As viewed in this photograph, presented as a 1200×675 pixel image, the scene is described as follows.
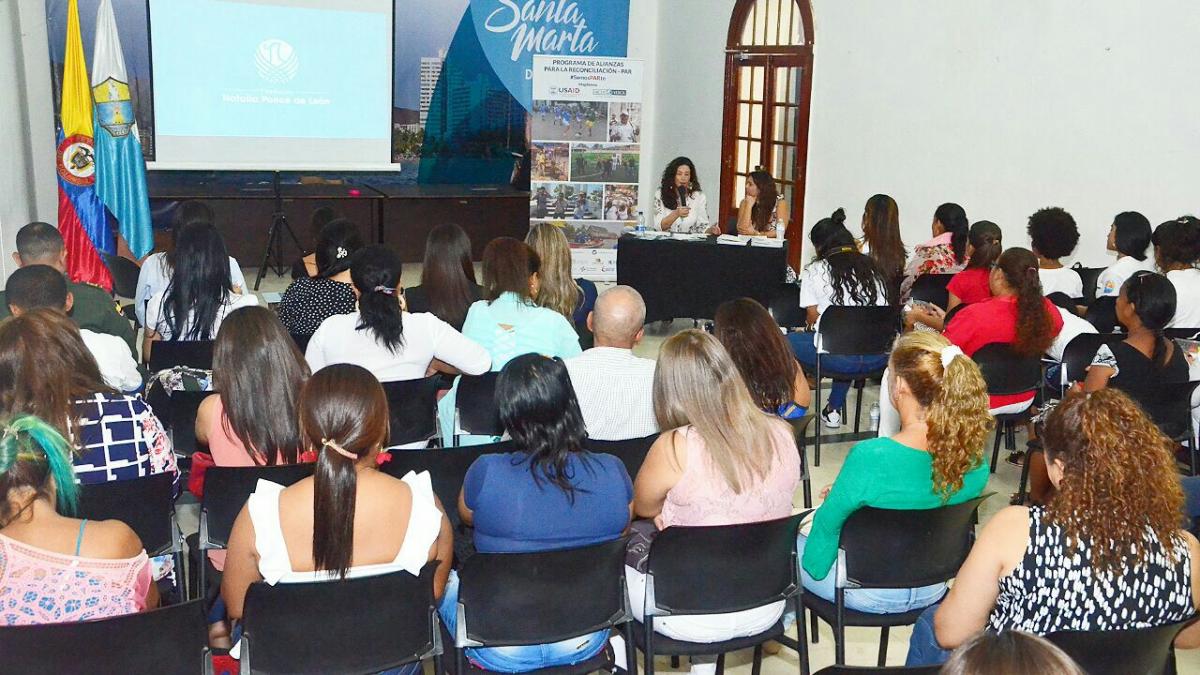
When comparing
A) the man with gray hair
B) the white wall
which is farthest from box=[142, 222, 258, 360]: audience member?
the white wall

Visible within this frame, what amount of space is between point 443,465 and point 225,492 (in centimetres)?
62

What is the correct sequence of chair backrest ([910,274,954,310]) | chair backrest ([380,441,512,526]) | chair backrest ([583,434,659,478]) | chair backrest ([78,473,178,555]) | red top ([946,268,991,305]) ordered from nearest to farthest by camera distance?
chair backrest ([78,473,178,555])
chair backrest ([380,441,512,526])
chair backrest ([583,434,659,478])
red top ([946,268,991,305])
chair backrest ([910,274,954,310])

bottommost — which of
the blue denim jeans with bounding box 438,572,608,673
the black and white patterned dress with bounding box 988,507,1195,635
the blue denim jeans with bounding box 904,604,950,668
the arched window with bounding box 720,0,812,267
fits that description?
the blue denim jeans with bounding box 438,572,608,673

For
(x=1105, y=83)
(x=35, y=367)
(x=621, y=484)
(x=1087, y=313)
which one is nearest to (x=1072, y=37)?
(x=1105, y=83)

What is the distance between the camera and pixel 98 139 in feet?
26.6

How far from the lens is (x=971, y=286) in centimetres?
588

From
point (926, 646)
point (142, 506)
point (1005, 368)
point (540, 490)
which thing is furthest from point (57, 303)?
point (1005, 368)

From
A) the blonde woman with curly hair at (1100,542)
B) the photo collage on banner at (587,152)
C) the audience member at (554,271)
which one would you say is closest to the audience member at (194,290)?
the audience member at (554,271)

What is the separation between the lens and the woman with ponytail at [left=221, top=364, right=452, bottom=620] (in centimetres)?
236

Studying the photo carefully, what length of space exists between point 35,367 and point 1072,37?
6.37 m

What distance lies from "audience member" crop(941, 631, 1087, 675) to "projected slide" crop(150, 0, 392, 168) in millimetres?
10059

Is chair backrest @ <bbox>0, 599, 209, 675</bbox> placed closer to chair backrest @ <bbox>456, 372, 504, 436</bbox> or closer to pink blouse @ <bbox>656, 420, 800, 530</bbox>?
pink blouse @ <bbox>656, 420, 800, 530</bbox>

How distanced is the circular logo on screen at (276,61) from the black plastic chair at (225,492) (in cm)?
821

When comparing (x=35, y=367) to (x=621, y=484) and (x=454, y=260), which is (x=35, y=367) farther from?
(x=454, y=260)
